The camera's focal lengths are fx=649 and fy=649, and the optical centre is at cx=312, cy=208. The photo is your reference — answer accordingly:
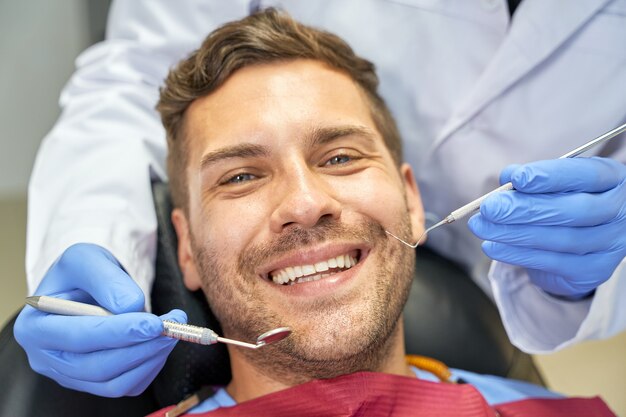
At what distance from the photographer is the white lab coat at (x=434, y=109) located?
1.29 m

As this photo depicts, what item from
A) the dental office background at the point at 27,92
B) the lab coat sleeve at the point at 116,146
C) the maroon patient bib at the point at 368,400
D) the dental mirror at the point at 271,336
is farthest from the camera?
the dental office background at the point at 27,92

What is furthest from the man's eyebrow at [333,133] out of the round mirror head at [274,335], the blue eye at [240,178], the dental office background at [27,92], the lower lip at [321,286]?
the dental office background at [27,92]

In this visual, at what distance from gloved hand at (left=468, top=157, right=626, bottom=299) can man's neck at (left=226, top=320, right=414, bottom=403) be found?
0.26 m

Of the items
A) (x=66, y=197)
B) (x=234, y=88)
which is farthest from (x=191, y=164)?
(x=66, y=197)

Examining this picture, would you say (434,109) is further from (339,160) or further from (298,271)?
(298,271)

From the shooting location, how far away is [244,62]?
4.07 feet

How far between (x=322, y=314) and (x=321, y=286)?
5 centimetres

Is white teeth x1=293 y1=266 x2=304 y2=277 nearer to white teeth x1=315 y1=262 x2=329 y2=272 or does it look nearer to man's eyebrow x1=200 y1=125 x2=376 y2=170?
white teeth x1=315 y1=262 x2=329 y2=272

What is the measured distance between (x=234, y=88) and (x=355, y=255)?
0.39 metres

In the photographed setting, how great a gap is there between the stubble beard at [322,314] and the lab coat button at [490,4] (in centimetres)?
53

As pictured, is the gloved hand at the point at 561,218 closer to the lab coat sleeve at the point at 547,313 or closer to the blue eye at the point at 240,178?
the lab coat sleeve at the point at 547,313

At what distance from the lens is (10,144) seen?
1998 millimetres

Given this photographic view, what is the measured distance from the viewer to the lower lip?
1.04m

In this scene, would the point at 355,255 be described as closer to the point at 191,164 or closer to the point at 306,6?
the point at 191,164
